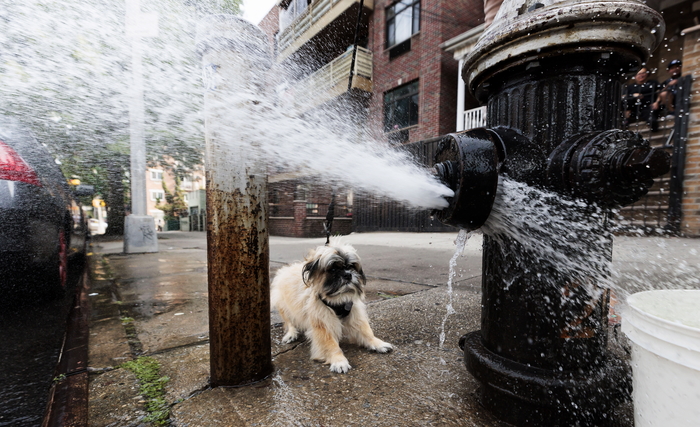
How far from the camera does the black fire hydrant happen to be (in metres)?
1.31

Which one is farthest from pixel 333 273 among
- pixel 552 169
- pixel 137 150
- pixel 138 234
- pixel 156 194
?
pixel 156 194

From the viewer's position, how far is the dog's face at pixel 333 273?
244cm

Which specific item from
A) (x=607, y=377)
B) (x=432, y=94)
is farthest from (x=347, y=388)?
(x=432, y=94)

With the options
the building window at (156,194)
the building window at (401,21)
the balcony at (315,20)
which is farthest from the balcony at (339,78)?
the building window at (156,194)

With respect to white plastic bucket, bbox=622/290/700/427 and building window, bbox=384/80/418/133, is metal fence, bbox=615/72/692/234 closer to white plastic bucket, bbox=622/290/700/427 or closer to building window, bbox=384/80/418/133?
white plastic bucket, bbox=622/290/700/427

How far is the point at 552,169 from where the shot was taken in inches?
54.4

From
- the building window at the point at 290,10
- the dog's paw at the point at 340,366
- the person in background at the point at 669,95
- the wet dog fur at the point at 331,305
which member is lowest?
the dog's paw at the point at 340,366

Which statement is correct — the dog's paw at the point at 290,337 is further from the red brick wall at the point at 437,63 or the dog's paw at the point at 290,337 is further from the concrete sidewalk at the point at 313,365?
the red brick wall at the point at 437,63

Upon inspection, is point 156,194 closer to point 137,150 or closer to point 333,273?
point 137,150

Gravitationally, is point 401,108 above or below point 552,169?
→ above

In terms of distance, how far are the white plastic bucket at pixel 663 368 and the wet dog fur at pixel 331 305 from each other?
4.75 feet

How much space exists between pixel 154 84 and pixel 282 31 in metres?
11.9

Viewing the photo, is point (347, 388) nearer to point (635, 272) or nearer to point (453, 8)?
point (635, 272)

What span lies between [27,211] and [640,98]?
31.4 ft
